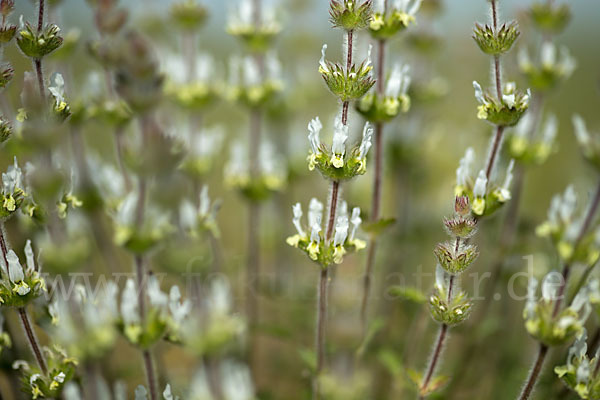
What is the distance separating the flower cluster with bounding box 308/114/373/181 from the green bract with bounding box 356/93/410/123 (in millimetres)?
222

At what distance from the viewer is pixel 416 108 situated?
2342 mm

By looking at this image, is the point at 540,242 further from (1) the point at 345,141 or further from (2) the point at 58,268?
(2) the point at 58,268

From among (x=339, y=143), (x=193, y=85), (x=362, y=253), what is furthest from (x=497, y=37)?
(x=193, y=85)

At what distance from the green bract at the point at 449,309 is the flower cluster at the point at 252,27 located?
1.08 m

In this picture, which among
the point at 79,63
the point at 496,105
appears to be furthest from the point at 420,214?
the point at 79,63

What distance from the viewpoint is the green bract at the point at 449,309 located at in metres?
1.34

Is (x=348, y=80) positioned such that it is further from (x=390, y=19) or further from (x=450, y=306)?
(x=450, y=306)

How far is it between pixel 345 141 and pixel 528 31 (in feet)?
3.90

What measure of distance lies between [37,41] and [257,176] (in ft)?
3.05

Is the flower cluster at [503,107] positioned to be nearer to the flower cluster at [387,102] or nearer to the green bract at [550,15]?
the flower cluster at [387,102]

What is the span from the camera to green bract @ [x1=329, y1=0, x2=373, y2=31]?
127cm

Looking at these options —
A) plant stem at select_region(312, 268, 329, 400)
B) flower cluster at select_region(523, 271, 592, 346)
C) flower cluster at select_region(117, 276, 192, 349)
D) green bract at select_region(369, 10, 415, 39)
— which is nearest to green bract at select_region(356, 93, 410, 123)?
green bract at select_region(369, 10, 415, 39)

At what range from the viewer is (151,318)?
1471 millimetres

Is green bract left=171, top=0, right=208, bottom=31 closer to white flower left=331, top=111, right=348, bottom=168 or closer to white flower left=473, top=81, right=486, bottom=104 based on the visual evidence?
white flower left=331, top=111, right=348, bottom=168
